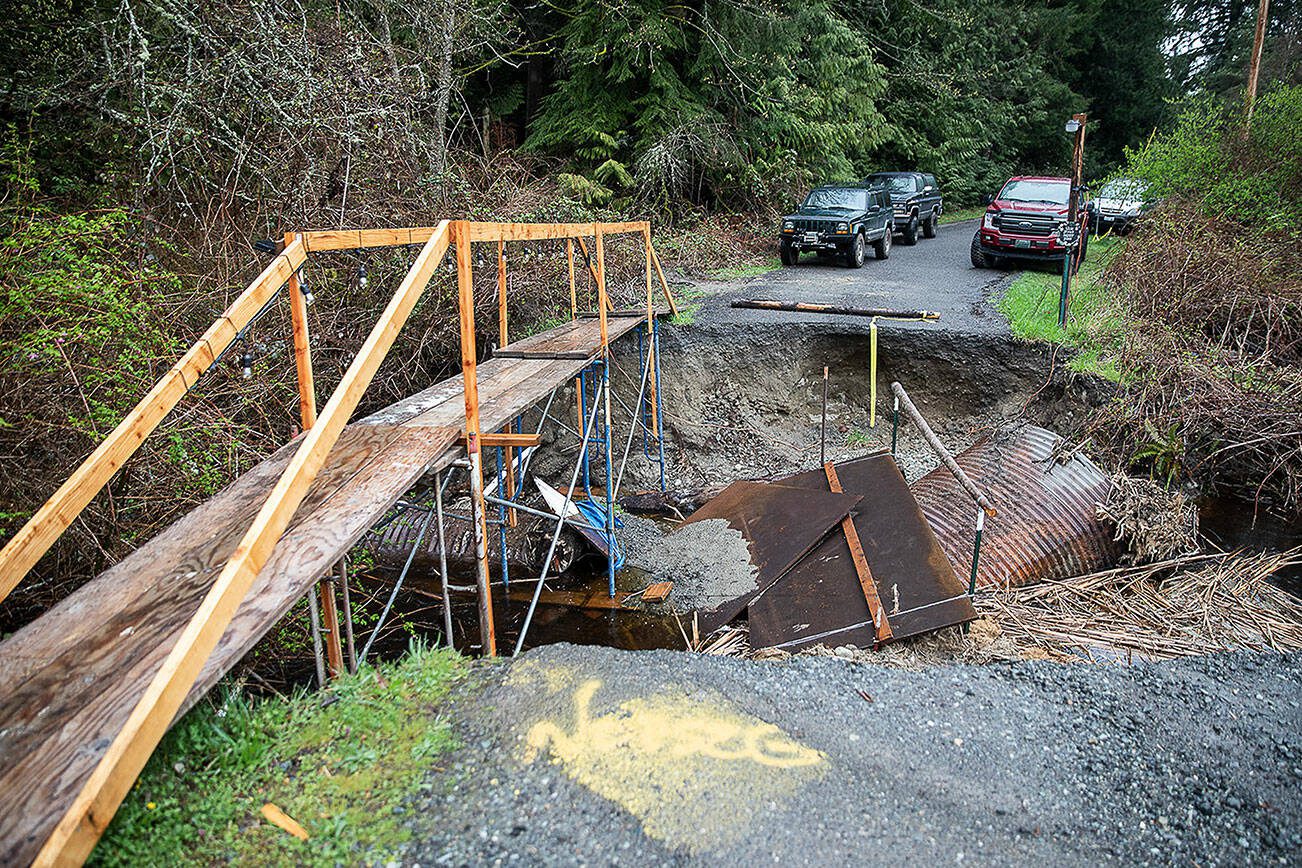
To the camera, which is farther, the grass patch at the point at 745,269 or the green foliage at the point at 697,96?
the green foliage at the point at 697,96

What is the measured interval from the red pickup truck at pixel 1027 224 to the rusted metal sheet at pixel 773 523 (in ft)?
33.4

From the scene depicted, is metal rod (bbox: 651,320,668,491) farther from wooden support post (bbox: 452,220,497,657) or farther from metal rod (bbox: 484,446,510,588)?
wooden support post (bbox: 452,220,497,657)

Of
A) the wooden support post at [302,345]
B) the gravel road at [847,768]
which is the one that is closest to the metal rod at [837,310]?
the gravel road at [847,768]

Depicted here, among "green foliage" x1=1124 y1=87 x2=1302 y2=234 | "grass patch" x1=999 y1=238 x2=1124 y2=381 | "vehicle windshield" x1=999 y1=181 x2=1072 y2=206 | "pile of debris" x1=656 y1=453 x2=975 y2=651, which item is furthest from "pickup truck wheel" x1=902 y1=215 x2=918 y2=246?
"pile of debris" x1=656 y1=453 x2=975 y2=651

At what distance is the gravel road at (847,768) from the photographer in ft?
10.4

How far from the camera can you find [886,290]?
46.9 ft

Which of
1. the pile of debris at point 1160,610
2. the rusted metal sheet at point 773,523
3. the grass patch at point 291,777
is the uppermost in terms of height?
the grass patch at point 291,777

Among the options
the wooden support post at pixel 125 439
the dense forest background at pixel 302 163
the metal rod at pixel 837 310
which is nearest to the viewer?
the wooden support post at pixel 125 439

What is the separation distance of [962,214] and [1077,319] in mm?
20698

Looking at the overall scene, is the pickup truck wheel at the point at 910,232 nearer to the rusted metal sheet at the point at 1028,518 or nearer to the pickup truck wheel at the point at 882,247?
Answer: the pickup truck wheel at the point at 882,247

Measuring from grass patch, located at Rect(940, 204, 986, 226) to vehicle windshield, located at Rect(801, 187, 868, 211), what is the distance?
1124 cm

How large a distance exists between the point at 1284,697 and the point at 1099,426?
180 inches

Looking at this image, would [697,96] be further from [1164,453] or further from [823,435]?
[1164,453]

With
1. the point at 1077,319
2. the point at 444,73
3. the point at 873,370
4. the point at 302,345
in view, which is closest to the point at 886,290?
the point at 1077,319
